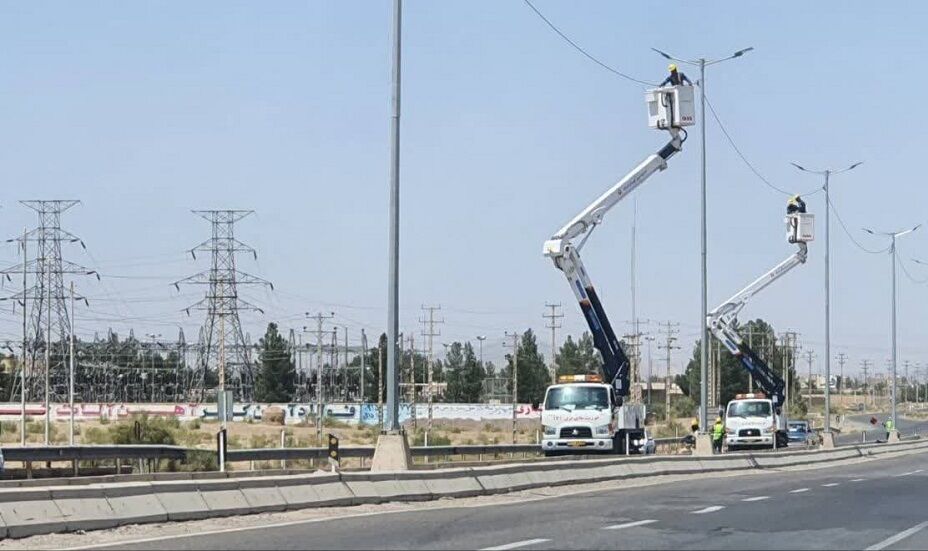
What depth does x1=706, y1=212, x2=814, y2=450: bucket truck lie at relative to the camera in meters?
55.7

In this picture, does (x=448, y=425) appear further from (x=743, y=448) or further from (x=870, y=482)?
(x=870, y=482)

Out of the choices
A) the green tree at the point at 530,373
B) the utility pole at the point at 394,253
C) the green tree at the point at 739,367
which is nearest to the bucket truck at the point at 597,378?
the utility pole at the point at 394,253

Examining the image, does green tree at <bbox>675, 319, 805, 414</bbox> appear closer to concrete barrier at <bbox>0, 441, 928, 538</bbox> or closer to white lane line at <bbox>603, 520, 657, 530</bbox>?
concrete barrier at <bbox>0, 441, 928, 538</bbox>

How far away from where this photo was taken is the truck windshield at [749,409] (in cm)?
5559

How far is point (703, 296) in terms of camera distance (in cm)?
4466

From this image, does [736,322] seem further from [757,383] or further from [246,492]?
[246,492]

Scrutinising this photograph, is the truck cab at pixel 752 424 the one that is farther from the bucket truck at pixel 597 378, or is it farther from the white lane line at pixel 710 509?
the white lane line at pixel 710 509

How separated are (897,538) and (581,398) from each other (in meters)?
21.9

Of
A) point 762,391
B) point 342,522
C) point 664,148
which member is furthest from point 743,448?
point 342,522

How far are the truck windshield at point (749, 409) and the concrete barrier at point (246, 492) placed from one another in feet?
83.1

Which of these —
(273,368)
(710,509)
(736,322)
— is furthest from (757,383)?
(273,368)

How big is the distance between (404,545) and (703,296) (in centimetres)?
3104

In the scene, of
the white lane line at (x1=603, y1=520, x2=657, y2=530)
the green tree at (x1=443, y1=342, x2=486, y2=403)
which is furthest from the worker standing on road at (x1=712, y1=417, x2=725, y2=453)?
the green tree at (x1=443, y1=342, x2=486, y2=403)

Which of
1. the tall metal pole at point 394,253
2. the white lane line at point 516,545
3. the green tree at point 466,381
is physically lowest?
the green tree at point 466,381
